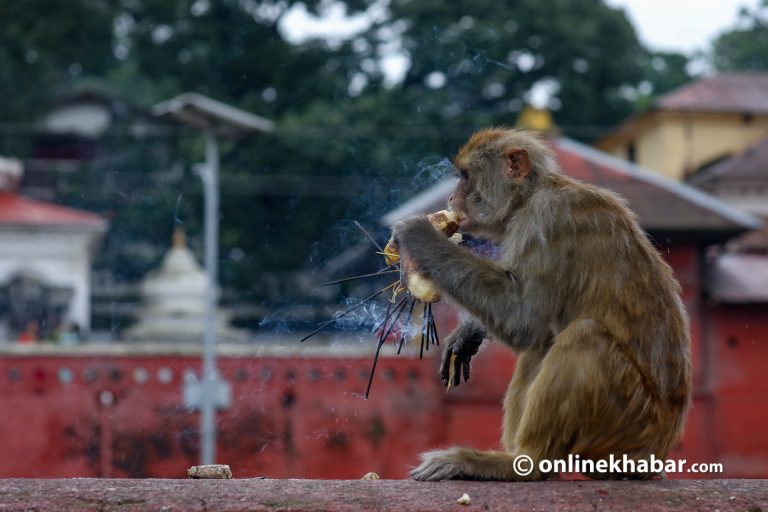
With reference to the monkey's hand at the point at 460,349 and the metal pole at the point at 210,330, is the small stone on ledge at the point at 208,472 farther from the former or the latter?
the metal pole at the point at 210,330

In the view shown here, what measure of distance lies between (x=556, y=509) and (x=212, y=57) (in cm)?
2399

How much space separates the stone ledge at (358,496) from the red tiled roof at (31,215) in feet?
49.9

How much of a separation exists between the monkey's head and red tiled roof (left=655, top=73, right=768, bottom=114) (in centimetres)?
2125

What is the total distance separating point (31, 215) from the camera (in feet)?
61.6

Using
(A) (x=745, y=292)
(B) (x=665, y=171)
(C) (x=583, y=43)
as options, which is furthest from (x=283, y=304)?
(C) (x=583, y=43)

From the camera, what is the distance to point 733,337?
1557 centimetres

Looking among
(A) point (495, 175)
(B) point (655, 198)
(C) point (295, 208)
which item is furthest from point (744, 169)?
(A) point (495, 175)

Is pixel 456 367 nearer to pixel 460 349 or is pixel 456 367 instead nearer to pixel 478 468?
pixel 460 349

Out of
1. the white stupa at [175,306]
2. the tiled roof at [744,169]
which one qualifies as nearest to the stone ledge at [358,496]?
the white stupa at [175,306]

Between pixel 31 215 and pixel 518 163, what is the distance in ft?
51.4

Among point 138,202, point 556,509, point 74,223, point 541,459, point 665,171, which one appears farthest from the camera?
point 665,171

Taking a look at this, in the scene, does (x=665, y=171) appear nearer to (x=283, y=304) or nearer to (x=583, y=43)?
(x=583, y=43)

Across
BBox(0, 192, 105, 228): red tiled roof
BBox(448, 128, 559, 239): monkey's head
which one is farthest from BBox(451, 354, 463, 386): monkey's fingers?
BBox(0, 192, 105, 228): red tiled roof

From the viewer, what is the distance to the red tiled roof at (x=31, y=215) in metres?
18.5
